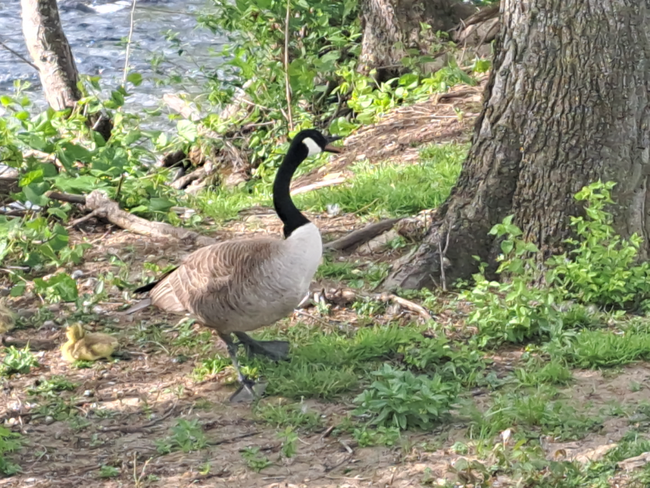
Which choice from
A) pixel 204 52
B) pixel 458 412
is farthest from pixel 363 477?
pixel 204 52

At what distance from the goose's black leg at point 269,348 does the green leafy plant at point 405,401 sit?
76 cm

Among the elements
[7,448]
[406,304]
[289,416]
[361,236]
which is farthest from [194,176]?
[7,448]

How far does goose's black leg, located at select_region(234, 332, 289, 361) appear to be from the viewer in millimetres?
4781

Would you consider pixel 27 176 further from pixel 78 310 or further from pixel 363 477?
pixel 363 477

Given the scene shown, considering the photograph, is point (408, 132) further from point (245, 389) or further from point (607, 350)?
point (245, 389)

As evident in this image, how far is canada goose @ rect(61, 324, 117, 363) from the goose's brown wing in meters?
0.40

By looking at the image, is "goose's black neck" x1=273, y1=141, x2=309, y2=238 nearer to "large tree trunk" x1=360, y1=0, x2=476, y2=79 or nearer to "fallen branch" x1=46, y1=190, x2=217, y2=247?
"fallen branch" x1=46, y1=190, x2=217, y2=247

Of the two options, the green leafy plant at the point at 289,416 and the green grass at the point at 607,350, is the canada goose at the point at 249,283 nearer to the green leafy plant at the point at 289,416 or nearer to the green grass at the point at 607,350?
the green leafy plant at the point at 289,416

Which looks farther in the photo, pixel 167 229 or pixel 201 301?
pixel 167 229

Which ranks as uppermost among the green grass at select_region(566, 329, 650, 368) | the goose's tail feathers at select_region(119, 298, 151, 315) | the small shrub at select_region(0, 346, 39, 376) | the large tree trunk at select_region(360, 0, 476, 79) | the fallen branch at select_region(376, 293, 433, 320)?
the large tree trunk at select_region(360, 0, 476, 79)

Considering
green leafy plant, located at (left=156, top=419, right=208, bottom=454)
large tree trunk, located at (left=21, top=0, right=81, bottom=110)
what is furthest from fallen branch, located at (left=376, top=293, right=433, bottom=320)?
A: large tree trunk, located at (left=21, top=0, right=81, bottom=110)

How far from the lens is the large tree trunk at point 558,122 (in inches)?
197

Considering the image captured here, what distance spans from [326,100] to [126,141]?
397 centimetres

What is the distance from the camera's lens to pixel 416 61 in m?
9.59
